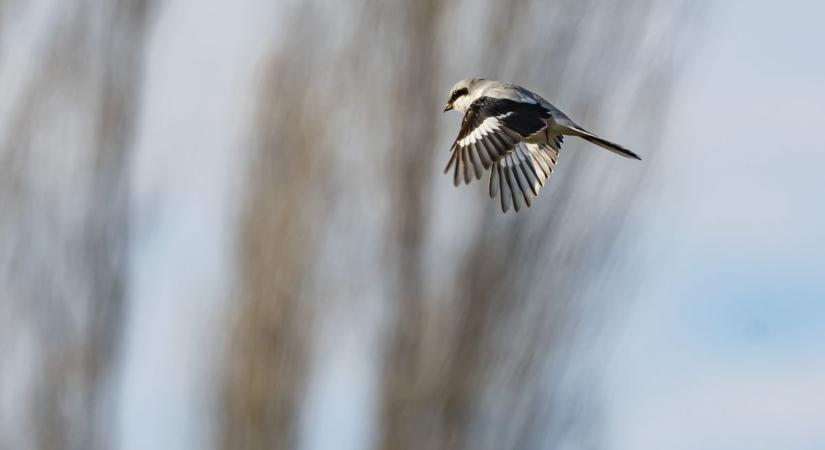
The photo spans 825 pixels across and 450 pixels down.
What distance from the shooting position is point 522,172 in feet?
13.3

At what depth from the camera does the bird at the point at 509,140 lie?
387 centimetres

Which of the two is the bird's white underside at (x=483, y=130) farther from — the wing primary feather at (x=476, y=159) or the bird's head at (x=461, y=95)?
the bird's head at (x=461, y=95)

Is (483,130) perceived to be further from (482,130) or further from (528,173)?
(528,173)

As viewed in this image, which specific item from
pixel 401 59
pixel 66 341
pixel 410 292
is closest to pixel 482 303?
pixel 410 292

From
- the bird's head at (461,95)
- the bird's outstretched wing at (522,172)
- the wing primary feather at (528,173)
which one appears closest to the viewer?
the bird's outstretched wing at (522,172)

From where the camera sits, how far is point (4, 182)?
5.37m

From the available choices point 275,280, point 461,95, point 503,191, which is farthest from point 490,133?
point 275,280

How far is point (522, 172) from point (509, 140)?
20 cm

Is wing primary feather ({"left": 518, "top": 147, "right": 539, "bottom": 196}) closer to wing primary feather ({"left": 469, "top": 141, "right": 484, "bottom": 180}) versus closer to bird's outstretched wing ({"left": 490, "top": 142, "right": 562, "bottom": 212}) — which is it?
bird's outstretched wing ({"left": 490, "top": 142, "right": 562, "bottom": 212})

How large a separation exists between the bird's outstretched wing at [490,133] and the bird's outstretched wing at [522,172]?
2.8 inches

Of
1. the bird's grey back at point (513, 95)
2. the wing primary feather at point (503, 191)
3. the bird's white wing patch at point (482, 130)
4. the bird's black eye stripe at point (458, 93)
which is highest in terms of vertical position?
the bird's grey back at point (513, 95)

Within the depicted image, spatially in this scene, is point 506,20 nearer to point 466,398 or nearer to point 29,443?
point 466,398

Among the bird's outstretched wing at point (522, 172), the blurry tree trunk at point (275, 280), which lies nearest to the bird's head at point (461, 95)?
the bird's outstretched wing at point (522, 172)

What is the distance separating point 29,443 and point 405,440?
1.11 meters
